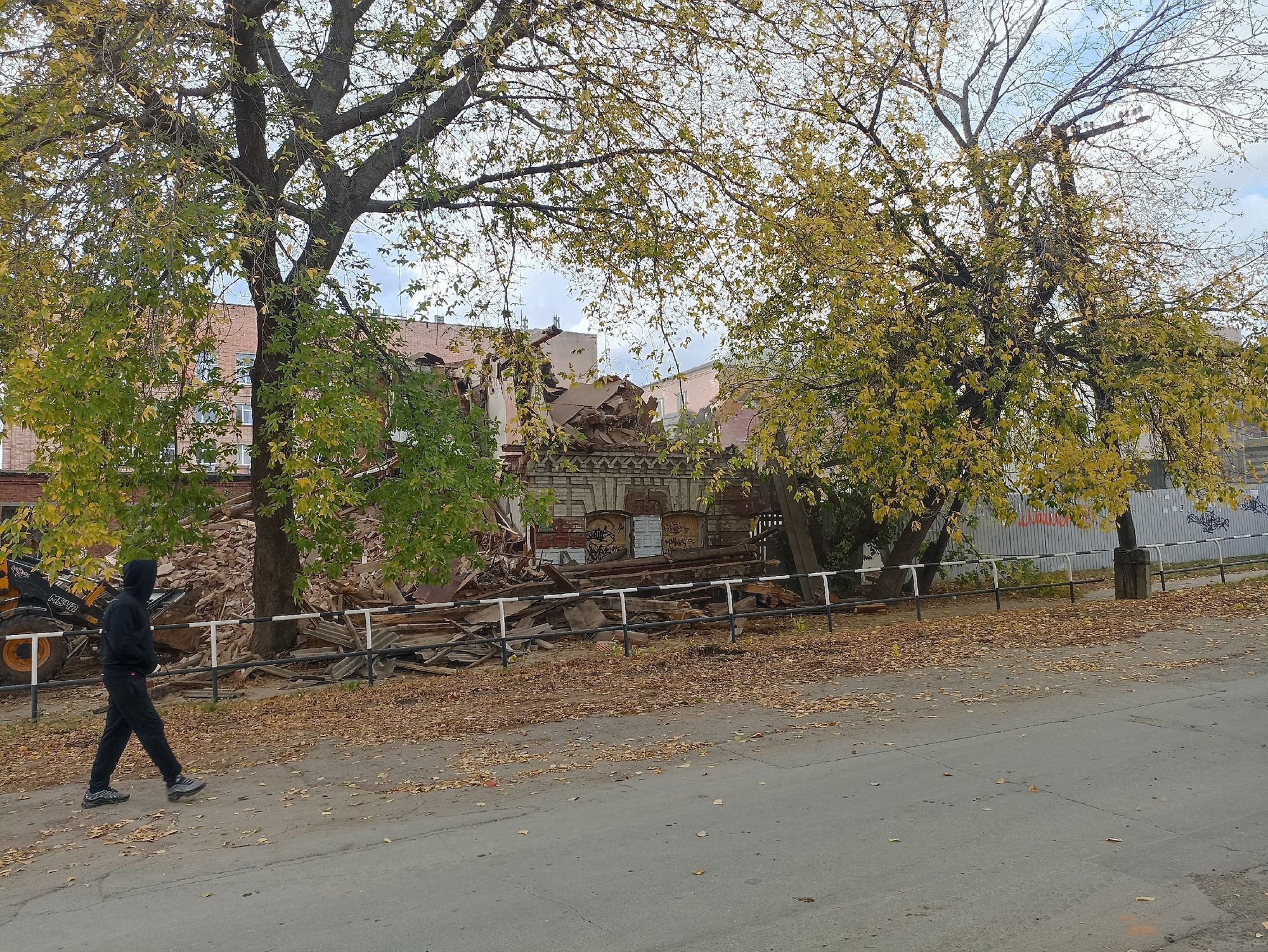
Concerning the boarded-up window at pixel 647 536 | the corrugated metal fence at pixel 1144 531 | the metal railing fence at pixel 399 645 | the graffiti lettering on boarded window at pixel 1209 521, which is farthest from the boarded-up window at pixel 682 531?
the graffiti lettering on boarded window at pixel 1209 521

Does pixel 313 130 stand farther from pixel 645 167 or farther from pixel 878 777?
pixel 878 777

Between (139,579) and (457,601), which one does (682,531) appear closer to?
(457,601)

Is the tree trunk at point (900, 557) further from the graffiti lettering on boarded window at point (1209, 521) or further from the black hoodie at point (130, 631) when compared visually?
the black hoodie at point (130, 631)

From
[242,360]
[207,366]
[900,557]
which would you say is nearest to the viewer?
[242,360]

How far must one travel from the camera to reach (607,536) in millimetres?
23109

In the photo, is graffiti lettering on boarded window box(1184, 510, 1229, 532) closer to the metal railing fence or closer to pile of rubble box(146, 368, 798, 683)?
the metal railing fence

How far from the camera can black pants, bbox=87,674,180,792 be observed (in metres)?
7.03

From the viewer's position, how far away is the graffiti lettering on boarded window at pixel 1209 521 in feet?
93.4

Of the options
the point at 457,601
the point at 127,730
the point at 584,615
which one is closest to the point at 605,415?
the point at 584,615

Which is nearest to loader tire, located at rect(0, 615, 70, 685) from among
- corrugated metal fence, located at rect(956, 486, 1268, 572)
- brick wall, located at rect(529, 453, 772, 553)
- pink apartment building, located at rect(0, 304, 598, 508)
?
pink apartment building, located at rect(0, 304, 598, 508)

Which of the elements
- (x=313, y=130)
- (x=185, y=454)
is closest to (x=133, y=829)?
(x=185, y=454)

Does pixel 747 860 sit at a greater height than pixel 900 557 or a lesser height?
lesser

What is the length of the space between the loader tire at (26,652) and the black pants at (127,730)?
29.4ft

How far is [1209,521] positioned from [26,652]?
1178 inches
